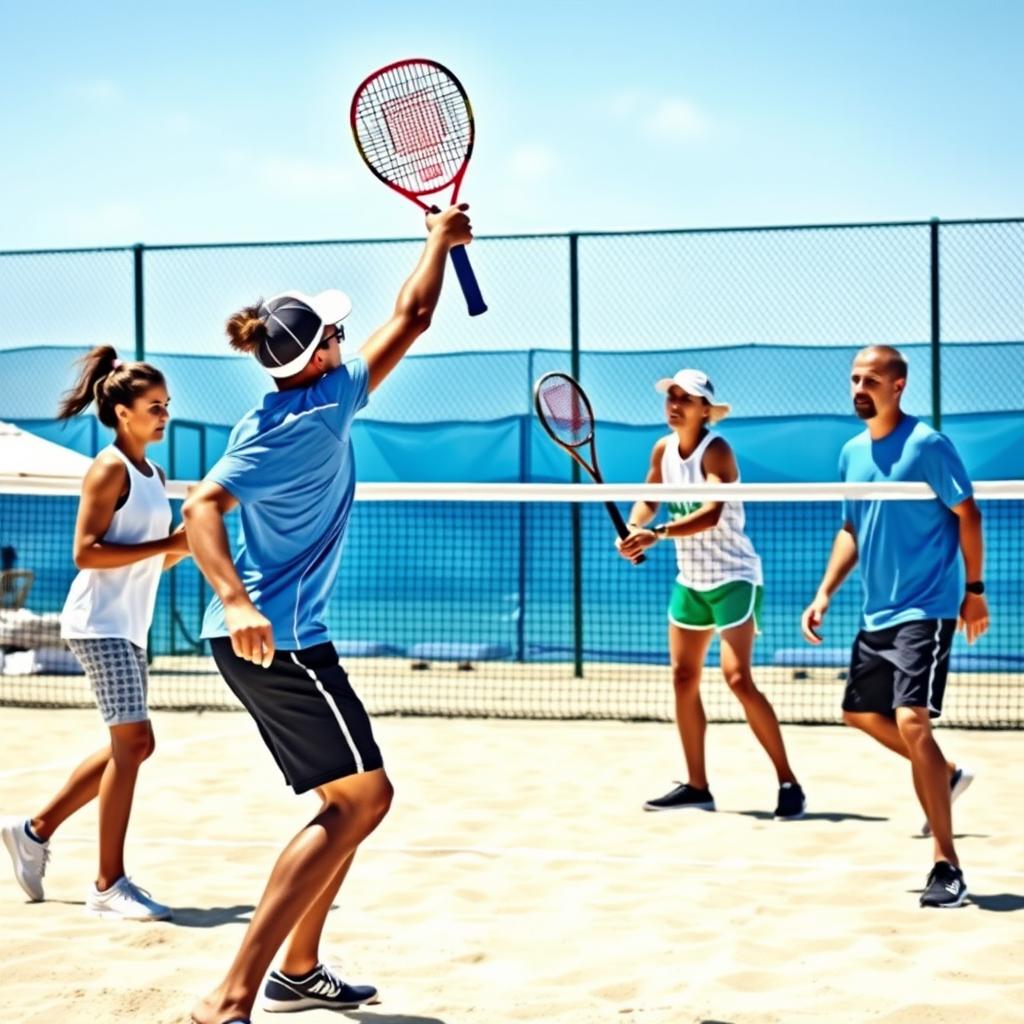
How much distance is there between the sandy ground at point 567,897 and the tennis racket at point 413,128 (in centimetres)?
215

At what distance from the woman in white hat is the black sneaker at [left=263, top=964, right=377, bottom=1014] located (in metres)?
2.78

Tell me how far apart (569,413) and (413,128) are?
2353mm

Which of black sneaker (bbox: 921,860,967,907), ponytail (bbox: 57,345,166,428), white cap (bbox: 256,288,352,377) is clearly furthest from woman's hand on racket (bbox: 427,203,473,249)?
black sneaker (bbox: 921,860,967,907)

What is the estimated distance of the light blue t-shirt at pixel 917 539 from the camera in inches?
195

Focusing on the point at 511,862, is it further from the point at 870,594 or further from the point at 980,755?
the point at 980,755

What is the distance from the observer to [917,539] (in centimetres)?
499

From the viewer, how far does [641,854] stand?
5633mm

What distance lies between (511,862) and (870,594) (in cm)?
155

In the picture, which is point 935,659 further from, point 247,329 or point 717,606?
point 247,329

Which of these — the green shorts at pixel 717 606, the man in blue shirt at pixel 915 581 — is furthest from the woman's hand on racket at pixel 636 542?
the man in blue shirt at pixel 915 581

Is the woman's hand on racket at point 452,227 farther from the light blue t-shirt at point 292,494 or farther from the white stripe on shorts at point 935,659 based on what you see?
the white stripe on shorts at point 935,659

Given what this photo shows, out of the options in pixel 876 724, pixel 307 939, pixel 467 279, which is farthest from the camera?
pixel 876 724

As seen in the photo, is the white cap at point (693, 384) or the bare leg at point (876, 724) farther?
the white cap at point (693, 384)

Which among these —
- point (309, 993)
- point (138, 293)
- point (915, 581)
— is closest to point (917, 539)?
point (915, 581)
